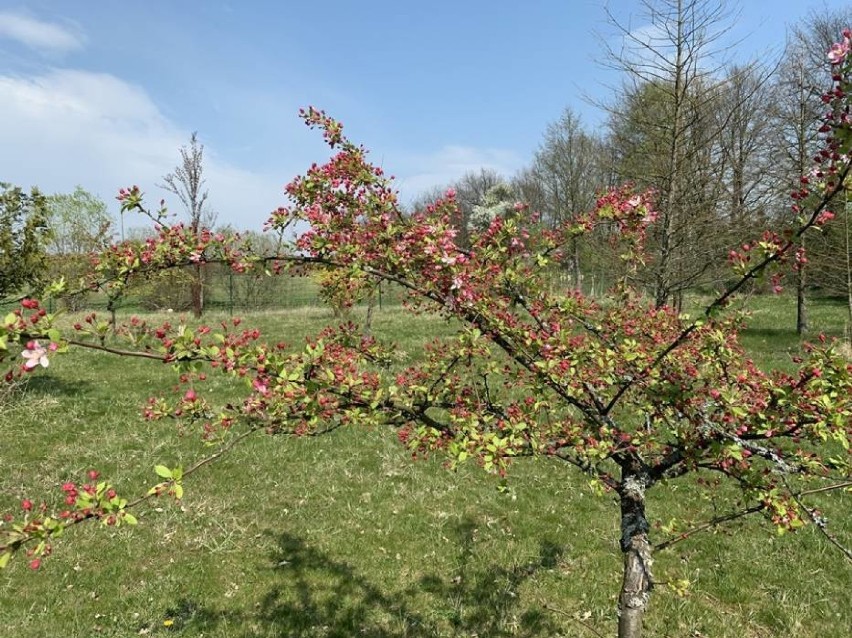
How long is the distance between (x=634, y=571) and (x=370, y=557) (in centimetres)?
352

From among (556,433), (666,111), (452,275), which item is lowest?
(556,433)

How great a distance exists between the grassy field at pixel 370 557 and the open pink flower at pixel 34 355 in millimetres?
3851

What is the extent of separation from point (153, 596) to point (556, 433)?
4391 millimetres

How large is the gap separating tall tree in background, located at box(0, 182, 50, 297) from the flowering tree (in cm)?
933

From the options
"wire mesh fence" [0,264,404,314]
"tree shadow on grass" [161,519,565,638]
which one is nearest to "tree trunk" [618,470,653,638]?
"tree shadow on grass" [161,519,565,638]

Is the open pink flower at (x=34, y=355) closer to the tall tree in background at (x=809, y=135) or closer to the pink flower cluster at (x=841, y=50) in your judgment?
the pink flower cluster at (x=841, y=50)

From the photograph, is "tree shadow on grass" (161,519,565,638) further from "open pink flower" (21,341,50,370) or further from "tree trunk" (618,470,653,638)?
"open pink flower" (21,341,50,370)

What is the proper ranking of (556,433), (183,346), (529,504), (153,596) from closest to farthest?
(183,346) < (556,433) < (153,596) < (529,504)

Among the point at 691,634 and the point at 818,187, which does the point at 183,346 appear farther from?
the point at 691,634

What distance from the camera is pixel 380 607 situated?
4699mm

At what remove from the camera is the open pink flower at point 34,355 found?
1428 millimetres

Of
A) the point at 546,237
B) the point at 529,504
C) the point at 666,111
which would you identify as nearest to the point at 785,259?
the point at 546,237

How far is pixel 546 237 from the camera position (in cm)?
343

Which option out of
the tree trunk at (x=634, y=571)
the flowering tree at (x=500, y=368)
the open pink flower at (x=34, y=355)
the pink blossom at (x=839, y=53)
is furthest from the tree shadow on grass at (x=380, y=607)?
the pink blossom at (x=839, y=53)
